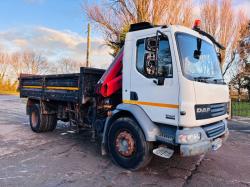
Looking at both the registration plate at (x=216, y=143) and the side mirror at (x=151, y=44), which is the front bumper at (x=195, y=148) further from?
the side mirror at (x=151, y=44)

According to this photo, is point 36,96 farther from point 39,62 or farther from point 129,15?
point 39,62

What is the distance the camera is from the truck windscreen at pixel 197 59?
165 inches

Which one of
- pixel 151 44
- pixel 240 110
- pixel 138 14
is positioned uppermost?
pixel 138 14

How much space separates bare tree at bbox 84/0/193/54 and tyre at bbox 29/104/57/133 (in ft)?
25.3

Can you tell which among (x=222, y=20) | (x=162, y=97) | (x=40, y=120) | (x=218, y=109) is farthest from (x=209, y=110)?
(x=222, y=20)

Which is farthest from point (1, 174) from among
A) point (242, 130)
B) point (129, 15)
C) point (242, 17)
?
point (242, 17)

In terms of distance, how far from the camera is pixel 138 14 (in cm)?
1563

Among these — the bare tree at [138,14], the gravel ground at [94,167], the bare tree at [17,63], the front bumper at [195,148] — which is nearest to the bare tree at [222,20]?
the bare tree at [138,14]

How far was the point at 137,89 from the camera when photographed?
186 inches

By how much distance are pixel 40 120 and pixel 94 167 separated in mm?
3615

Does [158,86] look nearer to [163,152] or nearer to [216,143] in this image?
[163,152]

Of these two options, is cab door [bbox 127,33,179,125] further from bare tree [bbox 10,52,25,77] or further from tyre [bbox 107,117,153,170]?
bare tree [bbox 10,52,25,77]

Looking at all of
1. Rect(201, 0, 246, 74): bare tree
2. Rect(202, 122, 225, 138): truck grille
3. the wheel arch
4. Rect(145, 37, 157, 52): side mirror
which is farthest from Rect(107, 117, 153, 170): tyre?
Rect(201, 0, 246, 74): bare tree

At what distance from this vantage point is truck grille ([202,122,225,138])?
14.3 feet
